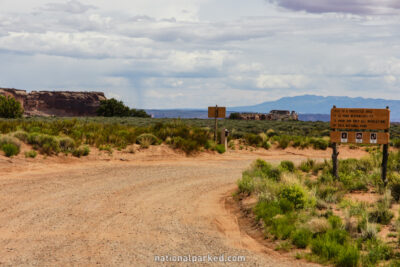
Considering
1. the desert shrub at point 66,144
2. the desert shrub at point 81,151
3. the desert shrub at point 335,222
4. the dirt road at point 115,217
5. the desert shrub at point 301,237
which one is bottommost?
the dirt road at point 115,217

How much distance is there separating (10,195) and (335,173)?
9.78 meters

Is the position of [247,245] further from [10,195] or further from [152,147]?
[152,147]

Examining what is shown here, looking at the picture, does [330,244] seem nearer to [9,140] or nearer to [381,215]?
[381,215]

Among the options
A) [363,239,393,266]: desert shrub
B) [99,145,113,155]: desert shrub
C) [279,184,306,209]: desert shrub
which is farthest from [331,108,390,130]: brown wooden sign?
[99,145,113,155]: desert shrub

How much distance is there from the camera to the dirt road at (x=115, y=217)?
24.0ft

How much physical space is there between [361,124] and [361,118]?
0.22 meters

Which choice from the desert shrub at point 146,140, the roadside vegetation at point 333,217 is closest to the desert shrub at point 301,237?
the roadside vegetation at point 333,217

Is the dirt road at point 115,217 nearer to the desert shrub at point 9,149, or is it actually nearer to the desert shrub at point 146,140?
the desert shrub at point 9,149

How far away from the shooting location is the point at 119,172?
1662 centimetres

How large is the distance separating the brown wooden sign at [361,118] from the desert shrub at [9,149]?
39.7ft

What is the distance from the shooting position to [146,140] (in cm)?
2281

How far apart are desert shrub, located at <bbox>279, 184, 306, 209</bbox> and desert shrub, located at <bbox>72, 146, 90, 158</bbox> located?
1139cm

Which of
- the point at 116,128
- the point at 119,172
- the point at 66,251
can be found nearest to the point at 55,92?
the point at 116,128

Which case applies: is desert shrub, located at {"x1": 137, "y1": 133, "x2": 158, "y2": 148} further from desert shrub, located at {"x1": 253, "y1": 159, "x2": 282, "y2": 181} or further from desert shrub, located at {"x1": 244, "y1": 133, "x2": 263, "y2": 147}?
desert shrub, located at {"x1": 244, "y1": 133, "x2": 263, "y2": 147}
